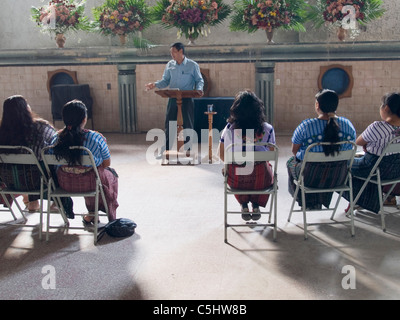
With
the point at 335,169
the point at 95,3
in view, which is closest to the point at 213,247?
the point at 335,169

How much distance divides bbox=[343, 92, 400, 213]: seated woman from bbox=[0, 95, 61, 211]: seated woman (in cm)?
267

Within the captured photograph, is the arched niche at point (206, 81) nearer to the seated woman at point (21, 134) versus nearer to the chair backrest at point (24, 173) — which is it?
the seated woman at point (21, 134)

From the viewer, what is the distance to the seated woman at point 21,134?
13.8 feet

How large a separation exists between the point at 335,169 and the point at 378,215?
88 cm

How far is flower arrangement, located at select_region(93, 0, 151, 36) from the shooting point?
8859 mm

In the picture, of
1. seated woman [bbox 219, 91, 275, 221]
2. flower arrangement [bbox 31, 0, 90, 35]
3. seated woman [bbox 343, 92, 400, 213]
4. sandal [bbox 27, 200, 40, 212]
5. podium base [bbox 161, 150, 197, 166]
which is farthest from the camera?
flower arrangement [bbox 31, 0, 90, 35]

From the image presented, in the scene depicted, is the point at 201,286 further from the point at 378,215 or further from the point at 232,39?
the point at 232,39

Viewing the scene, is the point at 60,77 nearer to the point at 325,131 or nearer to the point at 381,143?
the point at 325,131

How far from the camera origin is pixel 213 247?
3873 mm

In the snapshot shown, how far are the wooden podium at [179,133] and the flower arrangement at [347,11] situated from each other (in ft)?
10.6

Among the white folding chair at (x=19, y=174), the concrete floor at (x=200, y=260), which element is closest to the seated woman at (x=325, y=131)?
the concrete floor at (x=200, y=260)

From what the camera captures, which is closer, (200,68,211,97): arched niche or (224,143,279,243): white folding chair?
(224,143,279,243): white folding chair

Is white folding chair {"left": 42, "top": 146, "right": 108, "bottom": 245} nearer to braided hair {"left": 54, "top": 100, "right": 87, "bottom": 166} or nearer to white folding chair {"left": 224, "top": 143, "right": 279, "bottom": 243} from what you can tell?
braided hair {"left": 54, "top": 100, "right": 87, "bottom": 166}

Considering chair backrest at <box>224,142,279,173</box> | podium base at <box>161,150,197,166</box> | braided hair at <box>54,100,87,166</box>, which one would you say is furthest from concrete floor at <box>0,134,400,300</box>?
podium base at <box>161,150,197,166</box>
